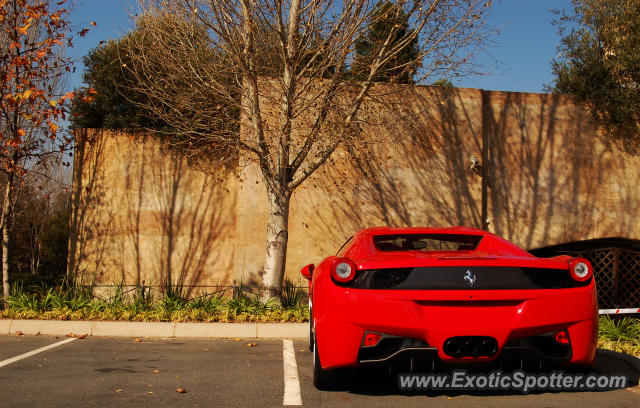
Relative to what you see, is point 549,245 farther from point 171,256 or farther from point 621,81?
point 171,256

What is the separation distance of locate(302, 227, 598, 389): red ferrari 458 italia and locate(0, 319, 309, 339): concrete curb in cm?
358

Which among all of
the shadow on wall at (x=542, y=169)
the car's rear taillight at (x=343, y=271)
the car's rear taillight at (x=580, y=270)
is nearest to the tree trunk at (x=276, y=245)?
the shadow on wall at (x=542, y=169)

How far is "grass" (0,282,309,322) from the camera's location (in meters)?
8.55

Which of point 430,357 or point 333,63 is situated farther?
point 333,63

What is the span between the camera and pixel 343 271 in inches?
168

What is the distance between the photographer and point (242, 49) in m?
9.59

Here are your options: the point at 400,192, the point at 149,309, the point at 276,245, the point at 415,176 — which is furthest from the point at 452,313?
the point at 415,176

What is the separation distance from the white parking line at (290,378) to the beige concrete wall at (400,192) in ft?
17.8

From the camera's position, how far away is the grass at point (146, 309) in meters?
8.55

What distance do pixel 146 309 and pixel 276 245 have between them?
7.25 feet

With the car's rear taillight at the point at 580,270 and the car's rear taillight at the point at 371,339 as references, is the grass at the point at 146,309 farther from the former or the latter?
the car's rear taillight at the point at 580,270

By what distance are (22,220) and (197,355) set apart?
876 inches

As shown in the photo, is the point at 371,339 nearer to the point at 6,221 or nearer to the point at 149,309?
the point at 149,309

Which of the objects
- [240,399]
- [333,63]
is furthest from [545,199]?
[240,399]
